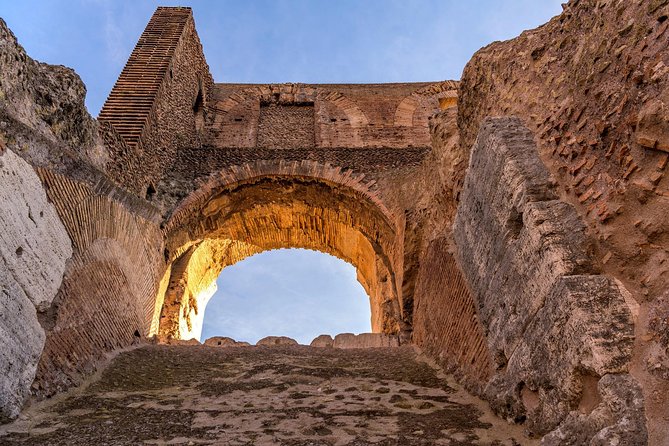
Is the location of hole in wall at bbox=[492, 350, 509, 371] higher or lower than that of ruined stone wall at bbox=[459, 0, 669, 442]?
lower

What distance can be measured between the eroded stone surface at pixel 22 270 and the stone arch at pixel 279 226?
10.2 feet

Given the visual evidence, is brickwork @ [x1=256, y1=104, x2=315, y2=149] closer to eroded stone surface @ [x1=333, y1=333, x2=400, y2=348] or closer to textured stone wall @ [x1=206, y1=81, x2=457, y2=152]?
textured stone wall @ [x1=206, y1=81, x2=457, y2=152]

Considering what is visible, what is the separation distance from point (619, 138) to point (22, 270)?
342cm

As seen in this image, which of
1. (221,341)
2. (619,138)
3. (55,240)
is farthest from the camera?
(221,341)

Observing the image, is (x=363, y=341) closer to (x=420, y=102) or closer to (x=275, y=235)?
(x=275, y=235)

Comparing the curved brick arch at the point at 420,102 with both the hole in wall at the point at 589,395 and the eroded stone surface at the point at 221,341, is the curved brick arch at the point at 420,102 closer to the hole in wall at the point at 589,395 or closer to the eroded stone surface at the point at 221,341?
the eroded stone surface at the point at 221,341

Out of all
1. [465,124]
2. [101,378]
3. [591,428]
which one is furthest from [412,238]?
[591,428]

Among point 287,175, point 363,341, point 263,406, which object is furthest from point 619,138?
point 287,175

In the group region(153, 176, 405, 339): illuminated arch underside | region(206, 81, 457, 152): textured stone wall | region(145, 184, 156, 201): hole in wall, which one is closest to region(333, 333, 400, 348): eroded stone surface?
region(153, 176, 405, 339): illuminated arch underside

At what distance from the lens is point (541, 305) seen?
2.26 m

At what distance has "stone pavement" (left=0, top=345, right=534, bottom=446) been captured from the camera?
2.37m

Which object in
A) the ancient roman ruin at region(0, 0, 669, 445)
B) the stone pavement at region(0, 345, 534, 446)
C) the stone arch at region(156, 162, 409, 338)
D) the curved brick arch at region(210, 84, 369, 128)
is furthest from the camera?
the curved brick arch at region(210, 84, 369, 128)

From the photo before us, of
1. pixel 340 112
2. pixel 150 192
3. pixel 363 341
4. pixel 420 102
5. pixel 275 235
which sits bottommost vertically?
pixel 363 341

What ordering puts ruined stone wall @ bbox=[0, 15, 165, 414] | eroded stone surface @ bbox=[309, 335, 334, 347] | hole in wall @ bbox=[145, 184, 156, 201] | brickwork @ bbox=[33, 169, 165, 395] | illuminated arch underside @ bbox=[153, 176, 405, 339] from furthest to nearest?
illuminated arch underside @ bbox=[153, 176, 405, 339]
hole in wall @ bbox=[145, 184, 156, 201]
eroded stone surface @ bbox=[309, 335, 334, 347]
brickwork @ bbox=[33, 169, 165, 395]
ruined stone wall @ bbox=[0, 15, 165, 414]
